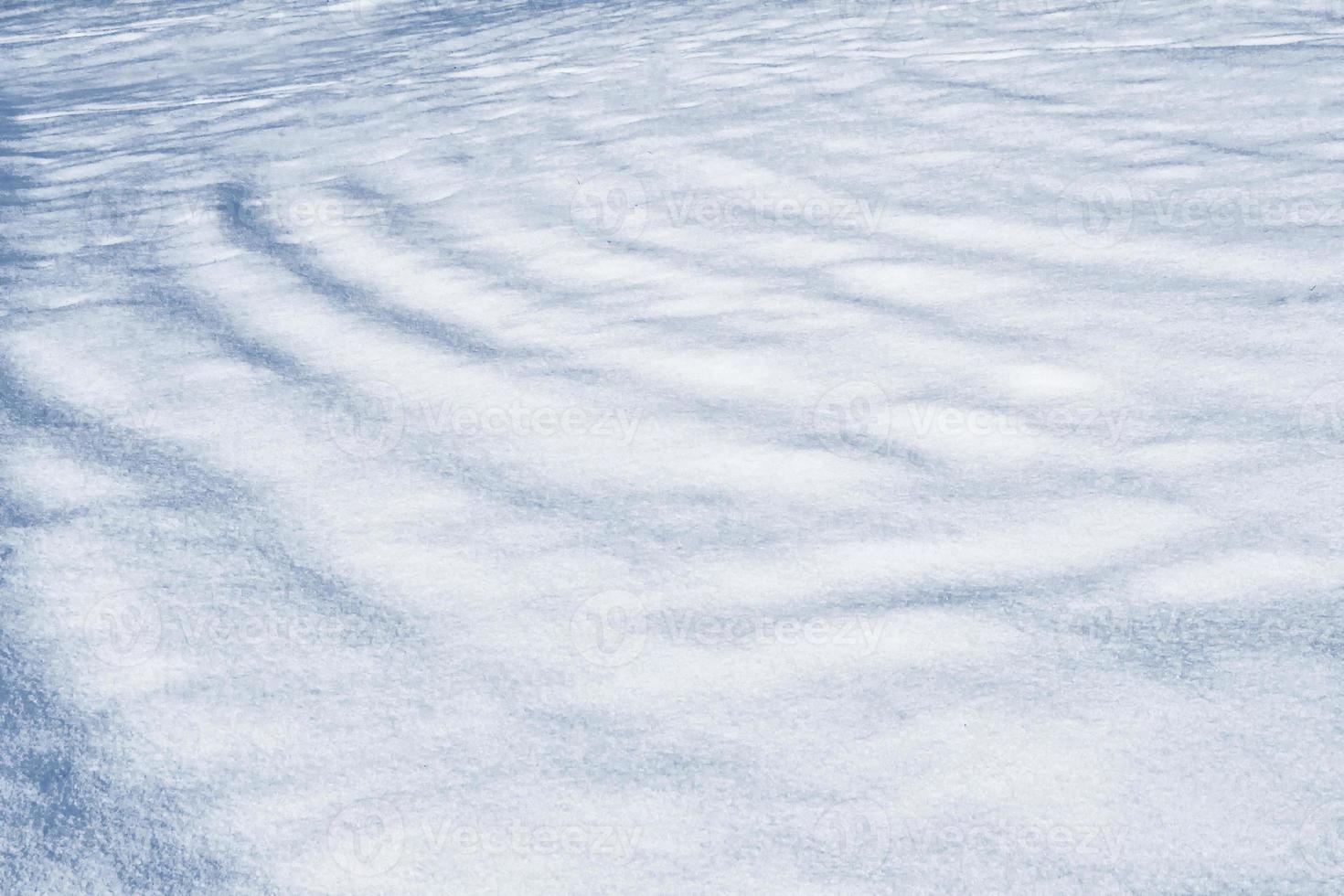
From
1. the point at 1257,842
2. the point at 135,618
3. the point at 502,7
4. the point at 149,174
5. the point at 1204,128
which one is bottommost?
the point at 1257,842

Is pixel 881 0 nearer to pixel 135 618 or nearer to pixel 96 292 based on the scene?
pixel 96 292

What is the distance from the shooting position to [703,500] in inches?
47.2

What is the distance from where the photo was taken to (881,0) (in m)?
2.89

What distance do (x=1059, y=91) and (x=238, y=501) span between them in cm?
168

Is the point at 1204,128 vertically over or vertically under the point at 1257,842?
over

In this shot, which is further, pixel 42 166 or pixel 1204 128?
pixel 42 166

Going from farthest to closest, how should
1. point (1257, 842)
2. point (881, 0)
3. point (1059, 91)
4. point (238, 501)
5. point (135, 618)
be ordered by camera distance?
point (881, 0) → point (1059, 91) → point (238, 501) → point (135, 618) → point (1257, 842)

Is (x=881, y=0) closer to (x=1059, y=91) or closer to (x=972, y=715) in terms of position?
(x=1059, y=91)

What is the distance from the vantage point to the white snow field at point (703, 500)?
851mm

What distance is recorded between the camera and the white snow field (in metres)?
0.85

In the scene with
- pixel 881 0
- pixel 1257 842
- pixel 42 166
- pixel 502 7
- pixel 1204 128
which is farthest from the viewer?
pixel 502 7

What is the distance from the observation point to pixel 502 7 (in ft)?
10.8

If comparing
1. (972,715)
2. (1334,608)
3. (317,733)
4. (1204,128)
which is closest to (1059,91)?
(1204,128)

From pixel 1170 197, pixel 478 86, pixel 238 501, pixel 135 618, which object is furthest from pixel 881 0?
pixel 135 618
